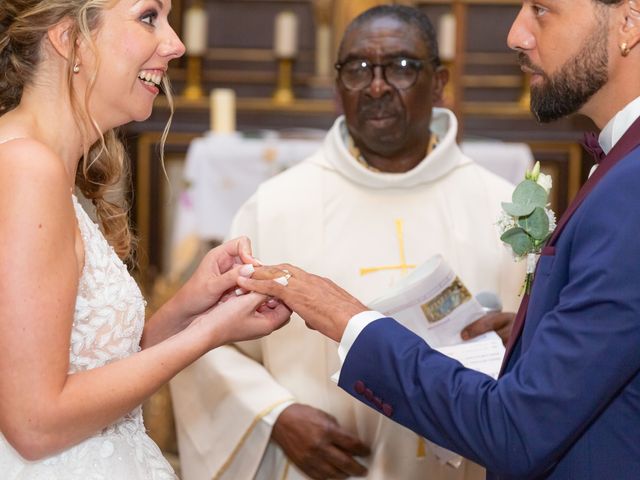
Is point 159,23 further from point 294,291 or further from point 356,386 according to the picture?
point 356,386

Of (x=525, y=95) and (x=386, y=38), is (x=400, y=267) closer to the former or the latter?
(x=386, y=38)

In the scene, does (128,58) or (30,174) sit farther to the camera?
(128,58)

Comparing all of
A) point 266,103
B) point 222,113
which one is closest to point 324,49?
point 266,103

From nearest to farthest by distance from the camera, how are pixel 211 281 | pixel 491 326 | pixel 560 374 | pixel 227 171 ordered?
pixel 560 374
pixel 211 281
pixel 491 326
pixel 227 171

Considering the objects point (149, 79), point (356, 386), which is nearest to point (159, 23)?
point (149, 79)

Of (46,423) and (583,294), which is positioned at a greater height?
(583,294)

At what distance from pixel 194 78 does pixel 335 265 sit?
162 inches

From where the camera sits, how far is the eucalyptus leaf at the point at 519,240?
2623 mm

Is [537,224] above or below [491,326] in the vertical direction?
above

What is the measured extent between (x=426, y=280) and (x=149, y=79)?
3.05 ft

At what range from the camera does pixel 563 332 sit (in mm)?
2113

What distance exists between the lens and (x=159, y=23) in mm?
2564

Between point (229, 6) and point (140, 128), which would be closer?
point (140, 128)

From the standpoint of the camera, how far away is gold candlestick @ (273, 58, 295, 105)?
7.47 metres
